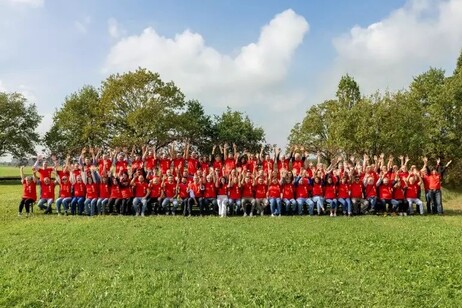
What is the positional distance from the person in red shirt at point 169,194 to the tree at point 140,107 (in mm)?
27998

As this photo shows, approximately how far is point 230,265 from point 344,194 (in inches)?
429

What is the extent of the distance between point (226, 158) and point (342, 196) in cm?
628

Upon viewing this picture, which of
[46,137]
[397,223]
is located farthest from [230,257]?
[46,137]

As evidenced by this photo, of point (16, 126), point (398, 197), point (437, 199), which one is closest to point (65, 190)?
point (398, 197)

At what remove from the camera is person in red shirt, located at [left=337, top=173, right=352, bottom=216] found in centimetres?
1884

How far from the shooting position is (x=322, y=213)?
19219 millimetres

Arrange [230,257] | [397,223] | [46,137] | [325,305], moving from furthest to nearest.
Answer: [46,137], [397,223], [230,257], [325,305]

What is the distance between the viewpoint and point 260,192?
19.2m

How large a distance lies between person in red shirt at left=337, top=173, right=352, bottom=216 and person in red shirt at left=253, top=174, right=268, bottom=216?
3.29 meters

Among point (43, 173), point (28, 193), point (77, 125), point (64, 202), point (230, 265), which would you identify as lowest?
point (230, 265)

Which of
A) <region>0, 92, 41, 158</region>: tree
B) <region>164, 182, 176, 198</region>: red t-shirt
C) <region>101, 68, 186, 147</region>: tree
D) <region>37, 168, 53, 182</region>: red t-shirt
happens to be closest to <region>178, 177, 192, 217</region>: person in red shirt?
<region>164, 182, 176, 198</region>: red t-shirt

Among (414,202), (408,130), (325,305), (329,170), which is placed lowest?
(325,305)

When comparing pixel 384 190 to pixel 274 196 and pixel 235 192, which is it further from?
pixel 235 192

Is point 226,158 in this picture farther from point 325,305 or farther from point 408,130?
point 408,130
